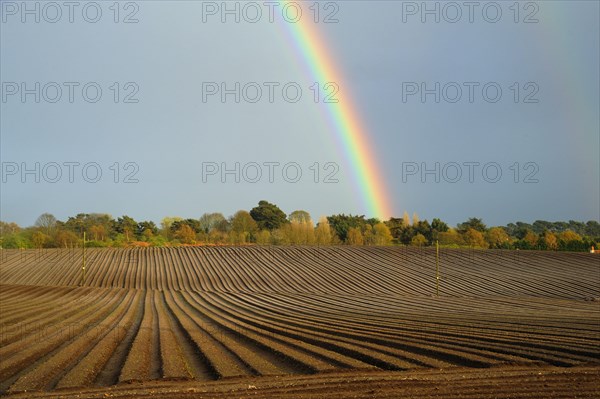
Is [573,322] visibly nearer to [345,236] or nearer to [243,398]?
[243,398]

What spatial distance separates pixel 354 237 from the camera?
4136 inches

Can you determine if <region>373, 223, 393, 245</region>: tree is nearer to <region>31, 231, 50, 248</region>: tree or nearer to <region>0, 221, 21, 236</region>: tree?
<region>31, 231, 50, 248</region>: tree

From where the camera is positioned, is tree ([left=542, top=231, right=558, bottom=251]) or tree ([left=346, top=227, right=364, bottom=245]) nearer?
tree ([left=542, top=231, right=558, bottom=251])

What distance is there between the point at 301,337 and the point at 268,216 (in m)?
102

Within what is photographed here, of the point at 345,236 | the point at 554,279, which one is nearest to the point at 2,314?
the point at 554,279

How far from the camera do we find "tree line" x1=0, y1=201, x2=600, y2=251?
92000 millimetres

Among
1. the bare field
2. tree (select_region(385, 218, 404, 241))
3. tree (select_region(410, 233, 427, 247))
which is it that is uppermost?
tree (select_region(385, 218, 404, 241))

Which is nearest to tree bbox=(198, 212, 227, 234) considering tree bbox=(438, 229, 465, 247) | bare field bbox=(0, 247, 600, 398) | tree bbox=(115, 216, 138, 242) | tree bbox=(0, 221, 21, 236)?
tree bbox=(115, 216, 138, 242)

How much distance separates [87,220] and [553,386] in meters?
130

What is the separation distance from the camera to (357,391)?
11.3m

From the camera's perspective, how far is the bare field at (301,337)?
483 inches

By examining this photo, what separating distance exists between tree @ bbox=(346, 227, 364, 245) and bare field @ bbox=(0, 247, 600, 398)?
4660 cm

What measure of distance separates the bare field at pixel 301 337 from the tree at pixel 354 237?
46.6 metres

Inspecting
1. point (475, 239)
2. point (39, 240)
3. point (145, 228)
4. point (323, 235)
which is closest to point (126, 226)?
point (145, 228)
